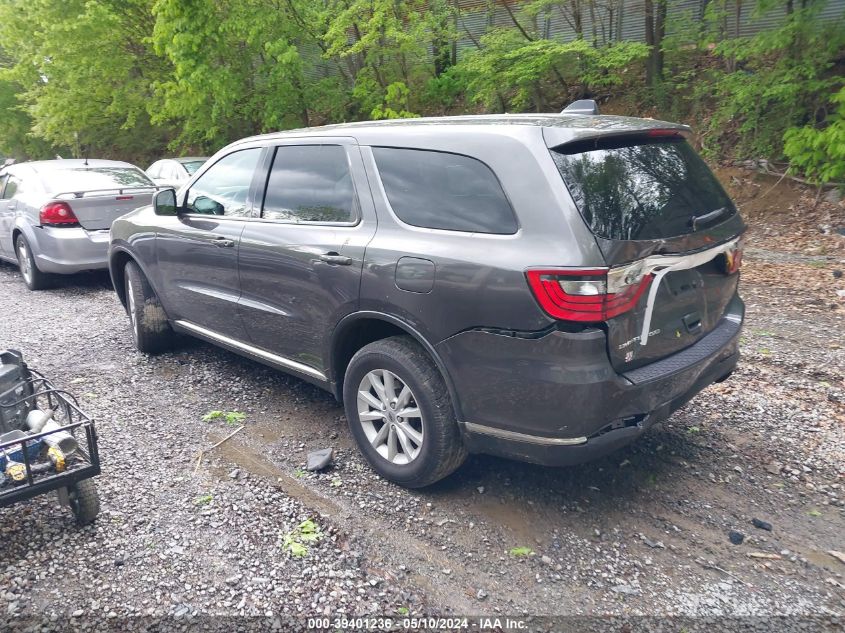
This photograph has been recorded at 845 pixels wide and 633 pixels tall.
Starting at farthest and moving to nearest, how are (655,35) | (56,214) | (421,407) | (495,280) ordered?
(655,35), (56,214), (421,407), (495,280)

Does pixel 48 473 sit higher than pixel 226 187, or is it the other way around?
pixel 226 187

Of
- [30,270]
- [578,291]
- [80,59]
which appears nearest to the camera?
[578,291]

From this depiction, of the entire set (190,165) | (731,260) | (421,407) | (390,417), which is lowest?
(390,417)

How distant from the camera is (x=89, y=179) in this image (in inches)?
335

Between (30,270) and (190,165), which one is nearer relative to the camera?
(30,270)

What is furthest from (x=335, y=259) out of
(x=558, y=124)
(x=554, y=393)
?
(x=554, y=393)

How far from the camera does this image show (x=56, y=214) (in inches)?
310

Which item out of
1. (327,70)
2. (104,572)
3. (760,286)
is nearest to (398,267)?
(104,572)

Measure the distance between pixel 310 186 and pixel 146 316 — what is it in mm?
2381

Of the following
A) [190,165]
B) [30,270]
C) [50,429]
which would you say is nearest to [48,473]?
→ [50,429]

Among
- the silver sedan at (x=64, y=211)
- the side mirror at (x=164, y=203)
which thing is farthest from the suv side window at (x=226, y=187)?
the silver sedan at (x=64, y=211)

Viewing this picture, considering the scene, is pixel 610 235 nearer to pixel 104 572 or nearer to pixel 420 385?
pixel 420 385

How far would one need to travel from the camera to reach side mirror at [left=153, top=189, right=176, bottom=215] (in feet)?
16.6

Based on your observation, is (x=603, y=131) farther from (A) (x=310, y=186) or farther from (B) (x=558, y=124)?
(A) (x=310, y=186)
